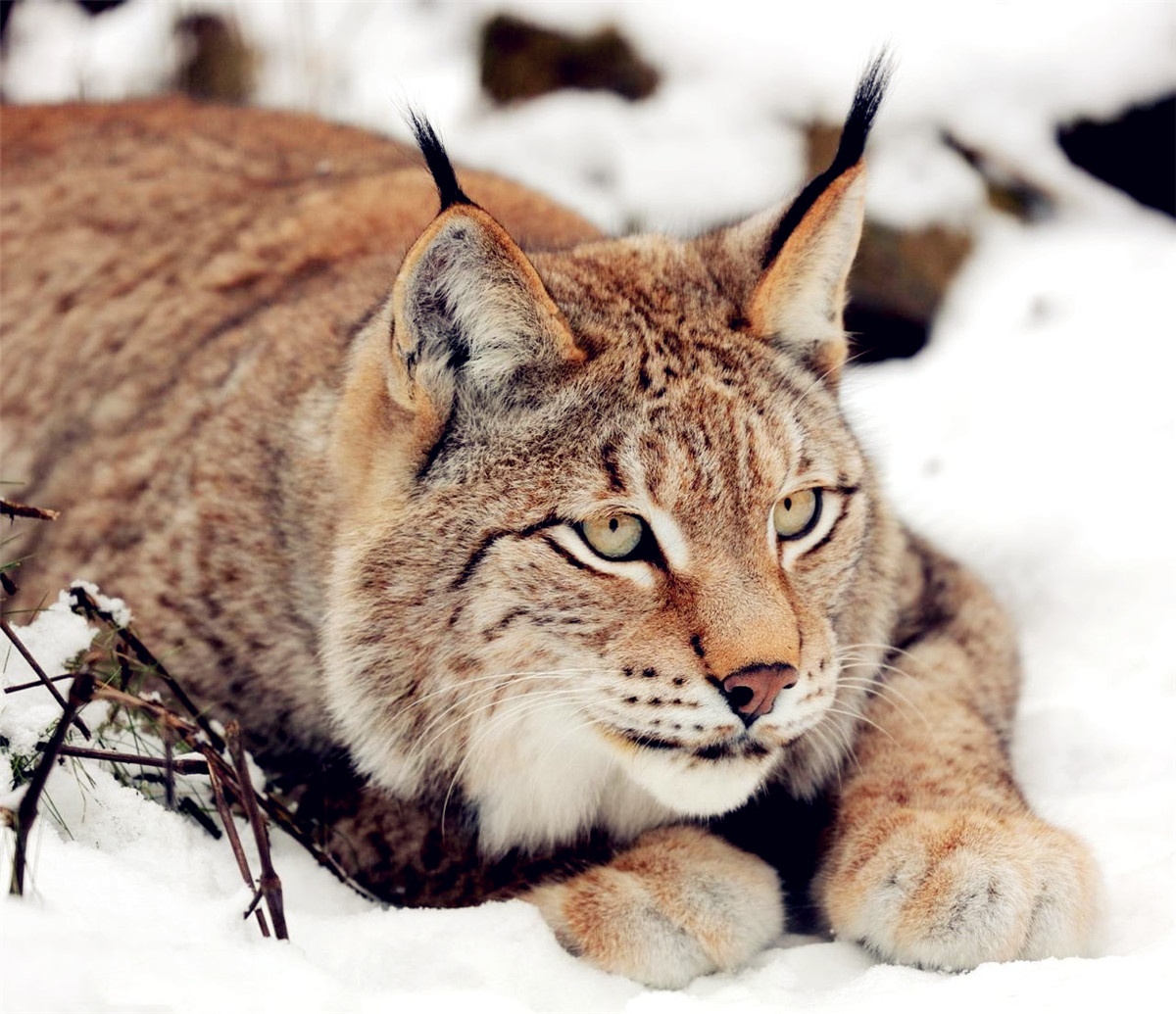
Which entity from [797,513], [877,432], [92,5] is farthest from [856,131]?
[92,5]

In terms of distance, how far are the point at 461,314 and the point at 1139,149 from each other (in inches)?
183

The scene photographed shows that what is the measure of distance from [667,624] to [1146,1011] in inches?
38.0

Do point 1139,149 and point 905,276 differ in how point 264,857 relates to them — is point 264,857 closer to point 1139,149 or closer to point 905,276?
point 905,276

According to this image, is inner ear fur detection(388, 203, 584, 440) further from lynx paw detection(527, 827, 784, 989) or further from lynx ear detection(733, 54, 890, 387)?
lynx paw detection(527, 827, 784, 989)

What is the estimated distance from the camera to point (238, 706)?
3135 mm

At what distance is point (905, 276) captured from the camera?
6.18 metres

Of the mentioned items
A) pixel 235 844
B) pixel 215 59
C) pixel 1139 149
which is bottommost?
pixel 1139 149

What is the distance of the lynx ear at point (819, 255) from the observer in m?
2.71

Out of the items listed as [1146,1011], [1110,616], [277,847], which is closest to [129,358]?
[277,847]

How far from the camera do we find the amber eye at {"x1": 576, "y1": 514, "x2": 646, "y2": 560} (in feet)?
8.40

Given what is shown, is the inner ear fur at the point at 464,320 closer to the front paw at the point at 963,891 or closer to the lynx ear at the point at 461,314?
the lynx ear at the point at 461,314

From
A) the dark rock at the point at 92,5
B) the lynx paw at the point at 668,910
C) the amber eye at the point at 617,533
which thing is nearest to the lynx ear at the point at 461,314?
the amber eye at the point at 617,533

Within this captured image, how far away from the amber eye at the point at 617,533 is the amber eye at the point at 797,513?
0.97 ft

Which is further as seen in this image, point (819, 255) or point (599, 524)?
point (819, 255)
